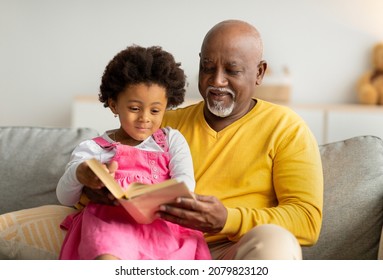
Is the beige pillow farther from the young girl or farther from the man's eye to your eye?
the man's eye

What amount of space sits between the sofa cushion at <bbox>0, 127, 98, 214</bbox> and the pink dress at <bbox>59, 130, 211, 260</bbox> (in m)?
0.41

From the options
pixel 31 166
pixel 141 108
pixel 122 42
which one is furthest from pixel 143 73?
pixel 122 42

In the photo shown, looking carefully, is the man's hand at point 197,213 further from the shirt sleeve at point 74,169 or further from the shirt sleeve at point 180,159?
the shirt sleeve at point 74,169

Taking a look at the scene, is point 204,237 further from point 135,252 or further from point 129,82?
point 129,82

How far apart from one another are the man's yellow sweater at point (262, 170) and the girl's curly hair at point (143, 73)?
0.52 feet

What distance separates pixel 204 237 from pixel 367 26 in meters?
2.37

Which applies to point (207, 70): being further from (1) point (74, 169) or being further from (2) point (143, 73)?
(1) point (74, 169)

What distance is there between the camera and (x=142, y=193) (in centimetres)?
129

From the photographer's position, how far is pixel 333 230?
1.80 meters

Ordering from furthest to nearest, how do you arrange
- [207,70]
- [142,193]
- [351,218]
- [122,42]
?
1. [122,42]
2. [351,218]
3. [207,70]
4. [142,193]

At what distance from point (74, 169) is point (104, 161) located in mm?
85

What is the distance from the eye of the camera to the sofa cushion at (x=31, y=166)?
6.38 feet

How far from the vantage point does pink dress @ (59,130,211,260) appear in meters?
1.41

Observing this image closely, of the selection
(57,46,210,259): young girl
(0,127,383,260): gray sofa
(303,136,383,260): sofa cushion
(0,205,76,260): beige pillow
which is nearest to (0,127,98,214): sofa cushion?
(0,127,383,260): gray sofa
